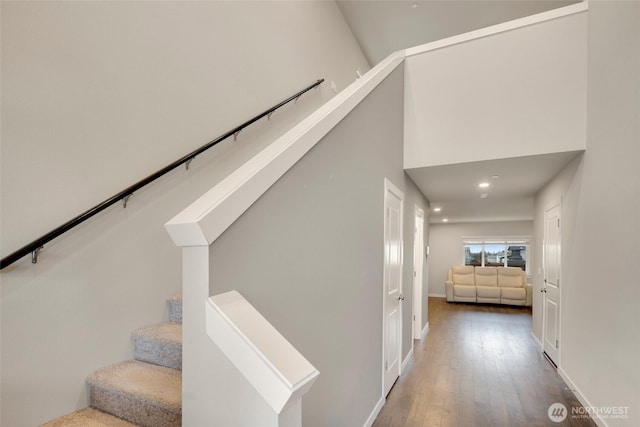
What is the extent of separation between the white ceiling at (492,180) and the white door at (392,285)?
73 cm

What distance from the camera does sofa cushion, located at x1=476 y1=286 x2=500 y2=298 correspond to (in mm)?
8688

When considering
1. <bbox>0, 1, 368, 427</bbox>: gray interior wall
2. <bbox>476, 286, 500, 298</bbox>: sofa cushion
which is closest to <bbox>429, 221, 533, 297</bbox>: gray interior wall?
<bbox>476, 286, 500, 298</bbox>: sofa cushion

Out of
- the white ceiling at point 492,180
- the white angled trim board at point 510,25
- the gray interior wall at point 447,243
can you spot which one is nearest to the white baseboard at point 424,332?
the white ceiling at point 492,180

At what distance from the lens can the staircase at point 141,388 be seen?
136 cm

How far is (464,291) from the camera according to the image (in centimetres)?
897

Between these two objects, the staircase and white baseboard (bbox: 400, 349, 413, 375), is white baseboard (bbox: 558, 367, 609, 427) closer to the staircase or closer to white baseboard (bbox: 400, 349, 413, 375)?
white baseboard (bbox: 400, 349, 413, 375)

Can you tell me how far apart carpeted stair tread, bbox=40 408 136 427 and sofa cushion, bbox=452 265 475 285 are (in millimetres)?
9461

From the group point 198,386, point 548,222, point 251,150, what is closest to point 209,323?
point 198,386

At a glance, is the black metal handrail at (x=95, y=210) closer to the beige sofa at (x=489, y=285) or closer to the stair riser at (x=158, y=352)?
the stair riser at (x=158, y=352)

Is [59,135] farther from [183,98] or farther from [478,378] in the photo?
[478,378]

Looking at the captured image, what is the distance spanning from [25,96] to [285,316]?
1583 millimetres

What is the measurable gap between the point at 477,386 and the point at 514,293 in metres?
6.25

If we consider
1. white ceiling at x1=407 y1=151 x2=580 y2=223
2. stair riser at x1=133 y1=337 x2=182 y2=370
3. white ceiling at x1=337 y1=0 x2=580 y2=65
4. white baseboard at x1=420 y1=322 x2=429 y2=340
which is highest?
white ceiling at x1=337 y1=0 x2=580 y2=65

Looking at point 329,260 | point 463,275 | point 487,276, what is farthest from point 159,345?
point 487,276
